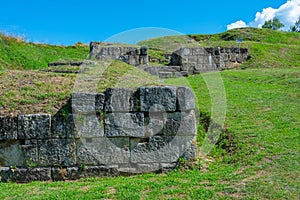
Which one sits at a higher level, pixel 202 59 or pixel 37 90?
pixel 202 59

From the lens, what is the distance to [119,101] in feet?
19.4

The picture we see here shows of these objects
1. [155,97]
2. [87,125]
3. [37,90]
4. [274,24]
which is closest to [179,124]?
[155,97]

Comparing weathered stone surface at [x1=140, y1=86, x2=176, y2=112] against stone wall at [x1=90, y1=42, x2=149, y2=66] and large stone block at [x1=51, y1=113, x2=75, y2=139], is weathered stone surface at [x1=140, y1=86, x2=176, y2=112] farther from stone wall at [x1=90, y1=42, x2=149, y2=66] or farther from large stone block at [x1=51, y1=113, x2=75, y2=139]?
stone wall at [x1=90, y1=42, x2=149, y2=66]

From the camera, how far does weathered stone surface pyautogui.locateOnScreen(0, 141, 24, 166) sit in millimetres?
6007

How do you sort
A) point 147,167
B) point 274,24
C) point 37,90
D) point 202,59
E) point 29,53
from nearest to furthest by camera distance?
point 147,167, point 37,90, point 202,59, point 29,53, point 274,24

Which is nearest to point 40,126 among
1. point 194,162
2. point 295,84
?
point 194,162

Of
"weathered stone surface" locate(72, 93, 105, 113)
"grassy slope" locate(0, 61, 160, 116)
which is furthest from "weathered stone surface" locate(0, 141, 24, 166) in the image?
"weathered stone surface" locate(72, 93, 105, 113)

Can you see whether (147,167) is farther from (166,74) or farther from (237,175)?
(166,74)

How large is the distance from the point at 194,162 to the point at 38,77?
4289mm

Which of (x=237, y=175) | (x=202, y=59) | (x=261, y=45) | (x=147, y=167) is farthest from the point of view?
(x=261, y=45)

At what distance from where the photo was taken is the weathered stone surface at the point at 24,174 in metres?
5.98

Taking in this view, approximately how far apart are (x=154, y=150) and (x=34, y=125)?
233 centimetres

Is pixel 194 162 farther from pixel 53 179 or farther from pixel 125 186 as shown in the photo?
pixel 53 179

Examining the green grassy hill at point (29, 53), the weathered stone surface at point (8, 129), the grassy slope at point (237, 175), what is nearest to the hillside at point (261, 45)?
the green grassy hill at point (29, 53)
